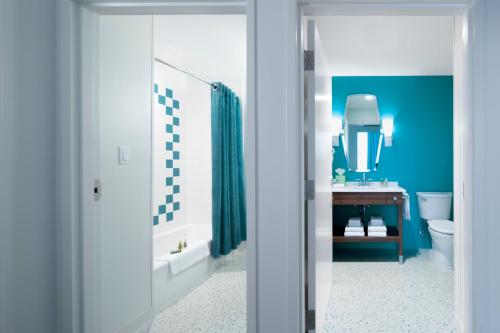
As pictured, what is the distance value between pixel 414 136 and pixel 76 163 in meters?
4.09

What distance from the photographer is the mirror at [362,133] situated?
478 centimetres

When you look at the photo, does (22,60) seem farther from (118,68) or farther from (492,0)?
(492,0)

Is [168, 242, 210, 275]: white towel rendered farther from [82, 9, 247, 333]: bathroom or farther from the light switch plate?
the light switch plate

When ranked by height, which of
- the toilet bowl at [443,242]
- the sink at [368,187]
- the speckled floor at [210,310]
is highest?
the sink at [368,187]

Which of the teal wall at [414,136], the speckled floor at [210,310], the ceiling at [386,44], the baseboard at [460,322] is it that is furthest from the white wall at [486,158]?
the teal wall at [414,136]

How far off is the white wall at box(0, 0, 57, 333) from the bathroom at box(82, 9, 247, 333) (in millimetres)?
179

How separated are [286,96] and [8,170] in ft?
3.68

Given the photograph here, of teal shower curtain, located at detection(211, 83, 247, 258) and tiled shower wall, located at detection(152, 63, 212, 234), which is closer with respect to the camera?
teal shower curtain, located at detection(211, 83, 247, 258)

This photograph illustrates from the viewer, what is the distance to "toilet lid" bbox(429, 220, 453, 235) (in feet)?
12.9

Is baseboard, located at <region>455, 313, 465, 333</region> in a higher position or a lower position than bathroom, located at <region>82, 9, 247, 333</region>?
lower

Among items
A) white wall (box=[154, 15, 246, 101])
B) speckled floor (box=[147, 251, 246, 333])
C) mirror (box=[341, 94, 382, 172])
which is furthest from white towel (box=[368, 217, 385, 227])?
white wall (box=[154, 15, 246, 101])

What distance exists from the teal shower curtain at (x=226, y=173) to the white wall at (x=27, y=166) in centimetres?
217

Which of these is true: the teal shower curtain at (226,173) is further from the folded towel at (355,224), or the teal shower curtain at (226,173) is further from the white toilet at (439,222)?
the white toilet at (439,222)

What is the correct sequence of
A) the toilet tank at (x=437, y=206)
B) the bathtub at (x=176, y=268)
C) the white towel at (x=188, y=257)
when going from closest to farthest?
the bathtub at (x=176, y=268) < the white towel at (x=188, y=257) < the toilet tank at (x=437, y=206)
